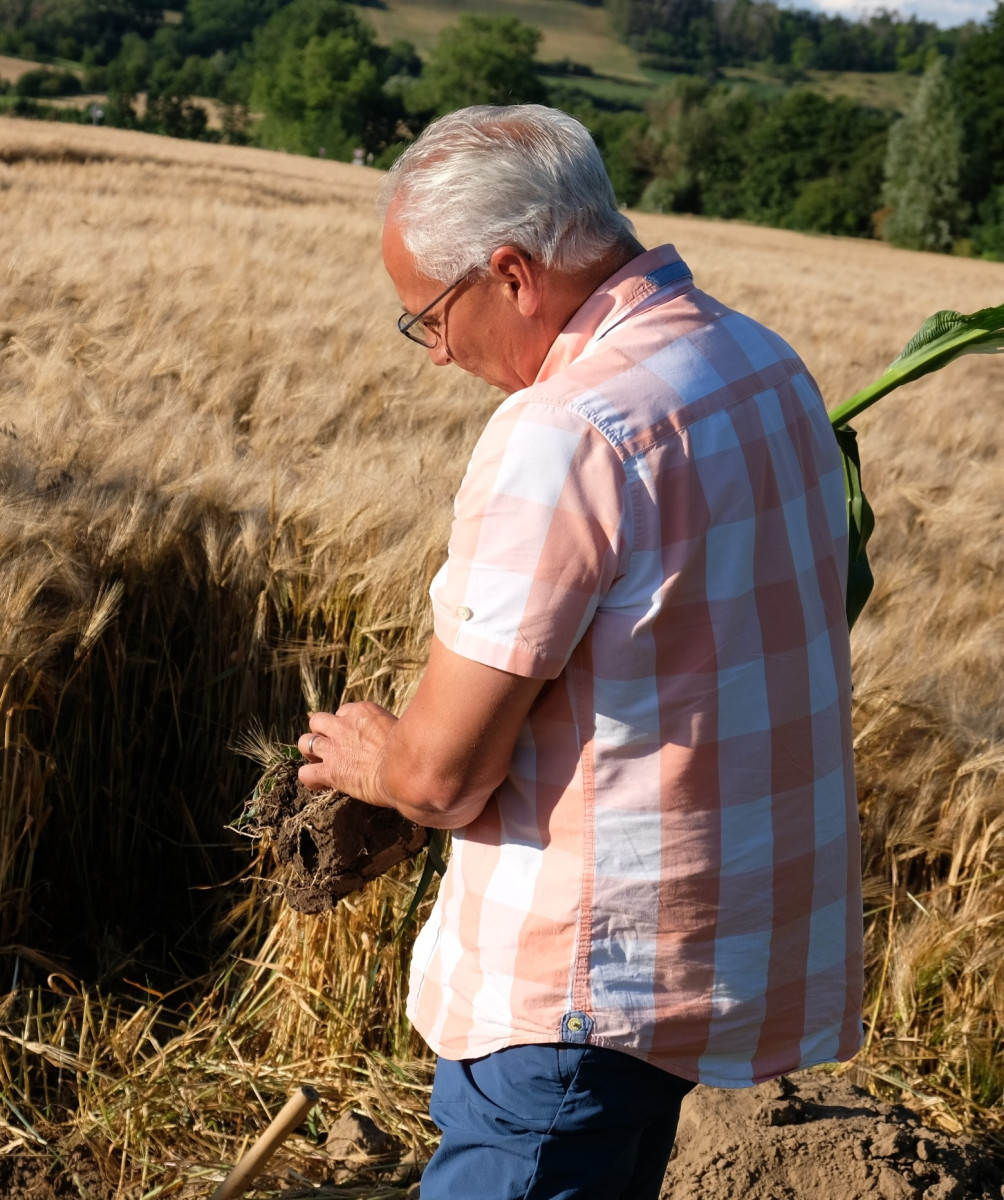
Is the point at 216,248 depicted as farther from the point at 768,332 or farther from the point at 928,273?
the point at 928,273

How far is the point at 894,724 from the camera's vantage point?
2344 millimetres

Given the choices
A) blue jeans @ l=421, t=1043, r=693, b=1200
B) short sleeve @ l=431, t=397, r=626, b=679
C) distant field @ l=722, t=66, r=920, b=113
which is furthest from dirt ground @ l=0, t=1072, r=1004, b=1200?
distant field @ l=722, t=66, r=920, b=113

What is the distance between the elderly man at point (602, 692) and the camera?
3.43 feet

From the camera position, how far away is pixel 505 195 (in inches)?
44.5

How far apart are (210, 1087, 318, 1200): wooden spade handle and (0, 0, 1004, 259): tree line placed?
4149 centimetres

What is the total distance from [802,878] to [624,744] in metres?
0.28

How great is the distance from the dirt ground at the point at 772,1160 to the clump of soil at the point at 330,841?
2.51ft

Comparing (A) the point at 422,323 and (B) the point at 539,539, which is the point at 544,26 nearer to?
(A) the point at 422,323

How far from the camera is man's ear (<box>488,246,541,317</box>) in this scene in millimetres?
1146

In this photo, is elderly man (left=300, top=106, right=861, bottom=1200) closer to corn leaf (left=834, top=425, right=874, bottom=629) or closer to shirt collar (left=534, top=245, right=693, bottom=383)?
shirt collar (left=534, top=245, right=693, bottom=383)

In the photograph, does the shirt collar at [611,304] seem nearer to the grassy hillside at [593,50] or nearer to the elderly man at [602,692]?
the elderly man at [602,692]

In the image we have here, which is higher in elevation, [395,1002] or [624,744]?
[624,744]

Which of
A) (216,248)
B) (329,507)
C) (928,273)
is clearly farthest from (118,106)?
(329,507)

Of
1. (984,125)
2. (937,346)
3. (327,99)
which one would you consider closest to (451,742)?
(937,346)
